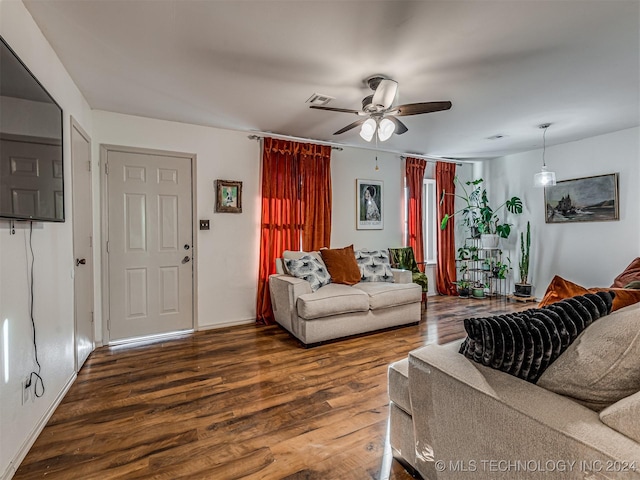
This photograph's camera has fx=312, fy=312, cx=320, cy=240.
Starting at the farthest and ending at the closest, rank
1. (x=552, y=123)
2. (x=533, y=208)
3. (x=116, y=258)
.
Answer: (x=533, y=208) → (x=552, y=123) → (x=116, y=258)

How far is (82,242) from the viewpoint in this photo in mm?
2836

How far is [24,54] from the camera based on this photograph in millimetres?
1757

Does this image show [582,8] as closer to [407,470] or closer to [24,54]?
[407,470]

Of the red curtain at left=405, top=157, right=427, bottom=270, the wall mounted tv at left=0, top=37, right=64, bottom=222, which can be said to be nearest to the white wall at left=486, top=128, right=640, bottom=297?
the red curtain at left=405, top=157, right=427, bottom=270

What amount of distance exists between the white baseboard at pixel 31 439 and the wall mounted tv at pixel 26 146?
120 centimetres

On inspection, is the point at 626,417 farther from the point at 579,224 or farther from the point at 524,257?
the point at 524,257

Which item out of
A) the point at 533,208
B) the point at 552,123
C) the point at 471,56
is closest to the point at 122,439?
the point at 471,56

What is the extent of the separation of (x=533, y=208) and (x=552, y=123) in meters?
1.74

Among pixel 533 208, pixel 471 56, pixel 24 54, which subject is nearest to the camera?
pixel 24 54

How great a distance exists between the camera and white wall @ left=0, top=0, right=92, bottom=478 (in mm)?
1524

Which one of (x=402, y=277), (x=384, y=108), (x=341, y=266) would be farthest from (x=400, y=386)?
(x=402, y=277)

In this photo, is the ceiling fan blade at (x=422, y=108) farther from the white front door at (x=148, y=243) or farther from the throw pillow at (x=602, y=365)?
the white front door at (x=148, y=243)

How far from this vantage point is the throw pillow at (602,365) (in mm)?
928

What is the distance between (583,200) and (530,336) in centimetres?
459
